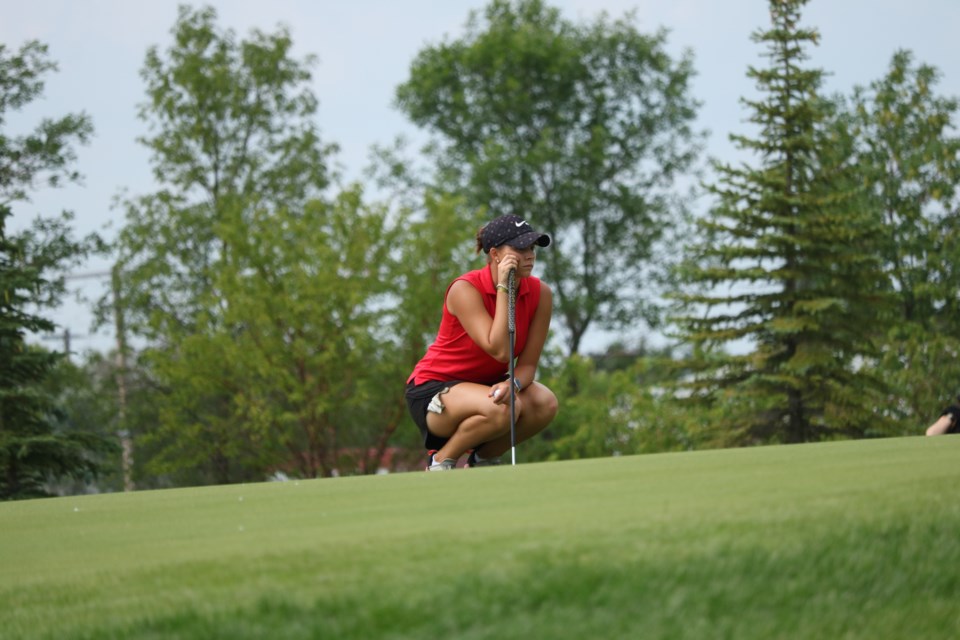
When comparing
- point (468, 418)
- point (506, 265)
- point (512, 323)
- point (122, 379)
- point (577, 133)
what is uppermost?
point (577, 133)

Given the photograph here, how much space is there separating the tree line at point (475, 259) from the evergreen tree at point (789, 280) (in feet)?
0.21

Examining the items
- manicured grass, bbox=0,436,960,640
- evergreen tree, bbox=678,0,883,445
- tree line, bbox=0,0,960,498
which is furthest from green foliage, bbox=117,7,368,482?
manicured grass, bbox=0,436,960,640

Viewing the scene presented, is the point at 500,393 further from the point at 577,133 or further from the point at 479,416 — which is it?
the point at 577,133

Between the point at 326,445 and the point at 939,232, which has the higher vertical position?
the point at 939,232

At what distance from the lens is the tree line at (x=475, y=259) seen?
1107 inches

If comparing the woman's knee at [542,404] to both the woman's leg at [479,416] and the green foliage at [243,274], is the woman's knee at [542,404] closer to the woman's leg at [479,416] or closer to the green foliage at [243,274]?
the woman's leg at [479,416]

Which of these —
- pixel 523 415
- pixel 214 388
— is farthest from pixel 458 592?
pixel 214 388

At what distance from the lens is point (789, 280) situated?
28375 mm

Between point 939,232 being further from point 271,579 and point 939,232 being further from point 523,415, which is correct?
point 271,579

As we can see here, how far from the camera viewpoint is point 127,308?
4484 centimetres

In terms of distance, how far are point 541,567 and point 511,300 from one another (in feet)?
15.7

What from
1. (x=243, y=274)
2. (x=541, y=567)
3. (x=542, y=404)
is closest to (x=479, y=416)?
(x=542, y=404)

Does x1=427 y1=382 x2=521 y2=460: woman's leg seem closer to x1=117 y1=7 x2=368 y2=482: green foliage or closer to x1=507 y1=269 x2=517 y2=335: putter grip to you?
x1=507 y1=269 x2=517 y2=335: putter grip

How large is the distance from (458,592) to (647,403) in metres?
36.6
